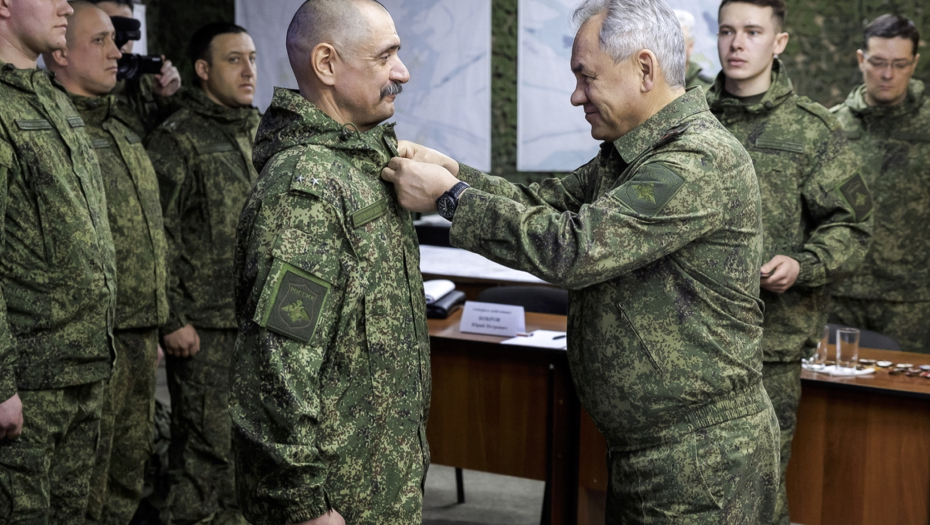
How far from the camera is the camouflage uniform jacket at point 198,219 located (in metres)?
3.11

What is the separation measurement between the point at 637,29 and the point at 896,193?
3.17m

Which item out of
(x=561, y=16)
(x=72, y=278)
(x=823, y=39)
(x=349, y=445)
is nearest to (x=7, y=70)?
(x=72, y=278)

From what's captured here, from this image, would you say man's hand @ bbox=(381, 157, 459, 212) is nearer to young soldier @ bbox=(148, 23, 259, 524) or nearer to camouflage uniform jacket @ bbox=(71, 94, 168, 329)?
camouflage uniform jacket @ bbox=(71, 94, 168, 329)

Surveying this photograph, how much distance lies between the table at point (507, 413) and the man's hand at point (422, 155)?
41.5 inches

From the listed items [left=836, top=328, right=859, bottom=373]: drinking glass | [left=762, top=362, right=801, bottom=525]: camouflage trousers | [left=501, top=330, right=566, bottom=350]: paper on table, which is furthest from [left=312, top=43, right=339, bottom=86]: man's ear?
[left=836, top=328, right=859, bottom=373]: drinking glass

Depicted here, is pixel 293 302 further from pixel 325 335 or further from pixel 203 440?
pixel 203 440

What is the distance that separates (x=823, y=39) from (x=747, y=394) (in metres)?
4.00

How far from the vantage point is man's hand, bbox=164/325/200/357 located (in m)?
3.07

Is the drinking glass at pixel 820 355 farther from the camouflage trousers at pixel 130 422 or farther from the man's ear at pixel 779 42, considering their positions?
the camouflage trousers at pixel 130 422

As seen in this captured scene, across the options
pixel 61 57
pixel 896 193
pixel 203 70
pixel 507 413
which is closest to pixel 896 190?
pixel 896 193

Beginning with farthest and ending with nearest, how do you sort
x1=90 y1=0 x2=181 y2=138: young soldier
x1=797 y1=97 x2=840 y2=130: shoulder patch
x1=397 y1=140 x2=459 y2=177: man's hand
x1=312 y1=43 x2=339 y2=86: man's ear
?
x1=90 y1=0 x2=181 y2=138: young soldier → x1=797 y1=97 x2=840 y2=130: shoulder patch → x1=397 y1=140 x2=459 y2=177: man's hand → x1=312 y1=43 x2=339 y2=86: man's ear

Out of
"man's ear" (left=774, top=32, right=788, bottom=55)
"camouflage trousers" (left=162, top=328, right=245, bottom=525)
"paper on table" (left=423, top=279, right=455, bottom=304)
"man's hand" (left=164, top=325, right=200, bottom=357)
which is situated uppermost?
"man's ear" (left=774, top=32, right=788, bottom=55)

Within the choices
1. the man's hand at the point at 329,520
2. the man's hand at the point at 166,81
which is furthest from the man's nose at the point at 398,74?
the man's hand at the point at 166,81

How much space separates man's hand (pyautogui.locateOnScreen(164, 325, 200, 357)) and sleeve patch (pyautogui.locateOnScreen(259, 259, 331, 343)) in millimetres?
1801
